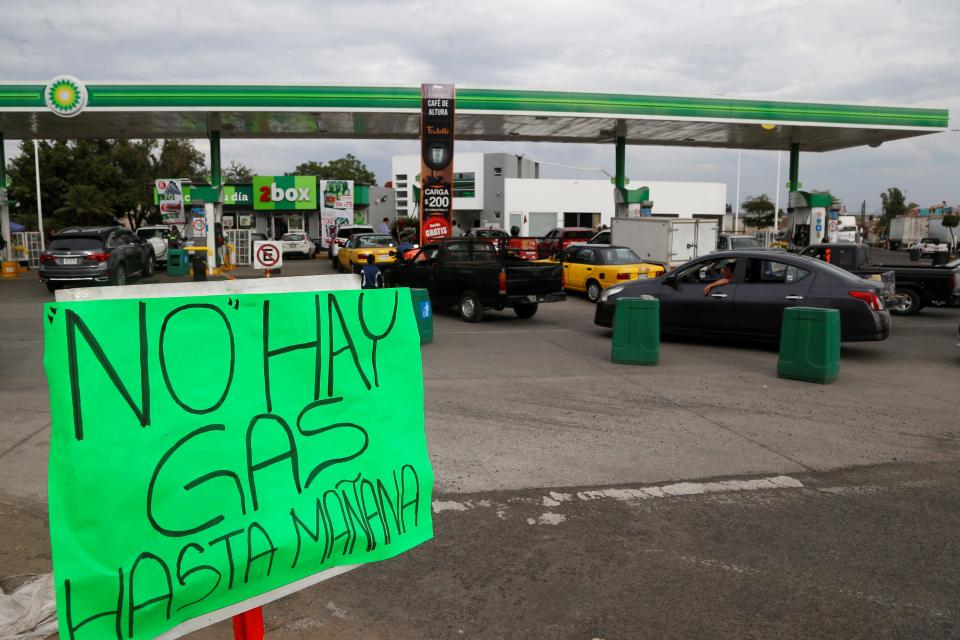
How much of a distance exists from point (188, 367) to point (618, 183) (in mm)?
29853

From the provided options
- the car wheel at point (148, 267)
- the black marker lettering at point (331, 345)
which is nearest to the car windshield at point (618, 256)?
the car wheel at point (148, 267)

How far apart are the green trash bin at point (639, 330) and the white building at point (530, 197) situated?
175 ft

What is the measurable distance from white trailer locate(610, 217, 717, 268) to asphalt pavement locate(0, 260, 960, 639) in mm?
14457

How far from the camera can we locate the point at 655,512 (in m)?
5.23

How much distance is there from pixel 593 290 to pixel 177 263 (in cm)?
1540

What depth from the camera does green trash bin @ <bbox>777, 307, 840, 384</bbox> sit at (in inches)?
373

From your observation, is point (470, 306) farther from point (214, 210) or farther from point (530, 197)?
point (530, 197)

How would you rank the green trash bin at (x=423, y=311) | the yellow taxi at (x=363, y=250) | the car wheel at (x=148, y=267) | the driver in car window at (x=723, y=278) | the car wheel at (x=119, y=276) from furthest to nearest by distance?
the yellow taxi at (x=363, y=250), the car wheel at (x=148, y=267), the car wheel at (x=119, y=276), the driver in car window at (x=723, y=278), the green trash bin at (x=423, y=311)

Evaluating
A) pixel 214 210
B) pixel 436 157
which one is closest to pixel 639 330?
pixel 436 157

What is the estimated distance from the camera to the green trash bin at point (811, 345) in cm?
947

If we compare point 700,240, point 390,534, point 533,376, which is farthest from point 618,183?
point 390,534

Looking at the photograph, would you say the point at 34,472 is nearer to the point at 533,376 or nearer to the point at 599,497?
the point at 599,497

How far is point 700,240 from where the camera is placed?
24750 mm

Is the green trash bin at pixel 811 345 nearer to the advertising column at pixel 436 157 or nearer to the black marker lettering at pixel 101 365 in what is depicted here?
the black marker lettering at pixel 101 365
